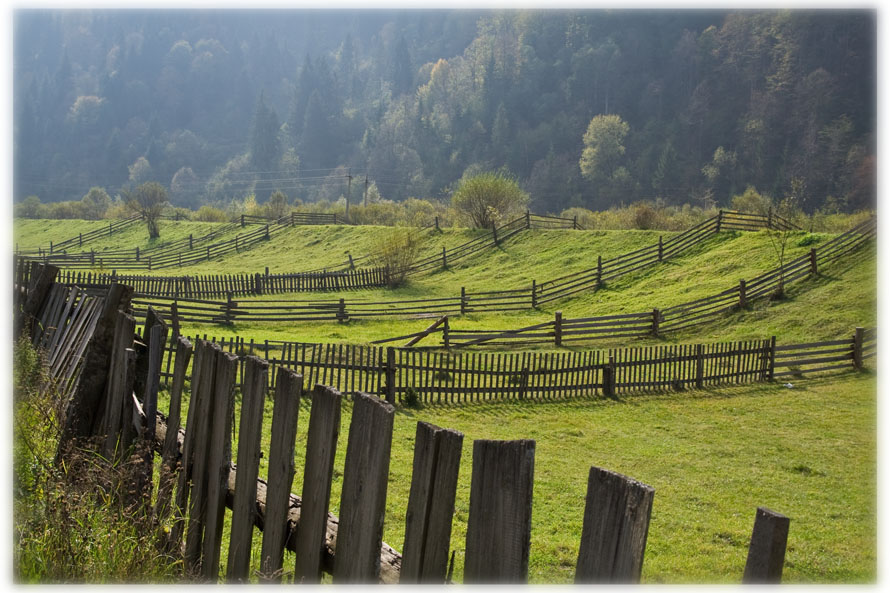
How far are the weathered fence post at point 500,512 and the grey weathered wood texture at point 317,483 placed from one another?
29.1 inches

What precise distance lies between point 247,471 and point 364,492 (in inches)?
36.3

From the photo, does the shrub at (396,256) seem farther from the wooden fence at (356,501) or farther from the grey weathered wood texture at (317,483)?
the grey weathered wood texture at (317,483)

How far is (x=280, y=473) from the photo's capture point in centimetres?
311

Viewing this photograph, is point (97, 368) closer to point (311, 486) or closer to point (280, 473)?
point (280, 473)

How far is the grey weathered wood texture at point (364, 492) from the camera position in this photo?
258 centimetres

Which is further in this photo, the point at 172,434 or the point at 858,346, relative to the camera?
the point at 858,346

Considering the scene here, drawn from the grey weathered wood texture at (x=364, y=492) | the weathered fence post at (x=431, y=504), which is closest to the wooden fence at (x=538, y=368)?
the grey weathered wood texture at (x=364, y=492)

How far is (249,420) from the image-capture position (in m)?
3.33

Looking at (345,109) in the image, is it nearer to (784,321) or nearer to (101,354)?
(784,321)

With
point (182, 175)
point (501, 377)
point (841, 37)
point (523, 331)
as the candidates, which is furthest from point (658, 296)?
point (182, 175)

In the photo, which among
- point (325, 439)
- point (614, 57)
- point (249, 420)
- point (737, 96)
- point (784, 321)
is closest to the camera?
point (325, 439)

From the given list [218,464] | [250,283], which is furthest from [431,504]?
[250,283]

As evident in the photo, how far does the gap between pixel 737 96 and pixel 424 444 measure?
135092 mm

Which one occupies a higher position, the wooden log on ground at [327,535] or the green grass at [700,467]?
the wooden log on ground at [327,535]
